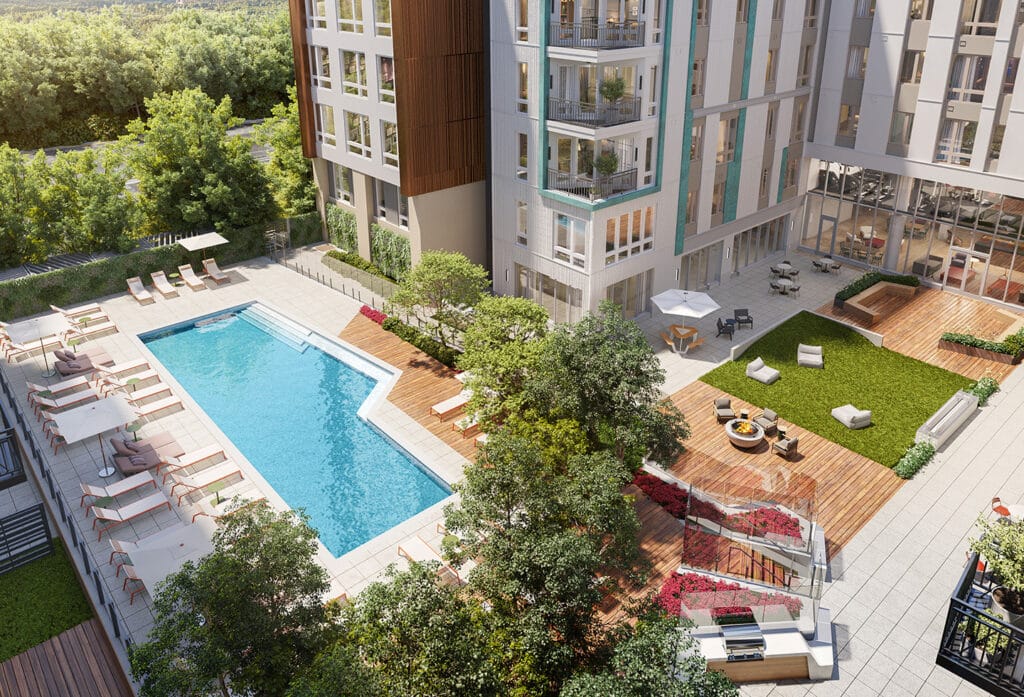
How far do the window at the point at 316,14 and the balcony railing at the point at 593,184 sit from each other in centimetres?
1320

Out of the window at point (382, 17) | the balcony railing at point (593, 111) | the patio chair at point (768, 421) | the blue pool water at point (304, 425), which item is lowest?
the blue pool water at point (304, 425)

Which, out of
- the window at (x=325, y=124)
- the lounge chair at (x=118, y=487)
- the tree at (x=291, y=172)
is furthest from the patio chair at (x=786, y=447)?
the tree at (x=291, y=172)

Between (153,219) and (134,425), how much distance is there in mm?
15406

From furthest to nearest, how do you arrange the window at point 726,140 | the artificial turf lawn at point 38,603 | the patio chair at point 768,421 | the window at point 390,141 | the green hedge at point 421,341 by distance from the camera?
1. the window at point 390,141
2. the window at point 726,140
3. the green hedge at point 421,341
4. the patio chair at point 768,421
5. the artificial turf lawn at point 38,603

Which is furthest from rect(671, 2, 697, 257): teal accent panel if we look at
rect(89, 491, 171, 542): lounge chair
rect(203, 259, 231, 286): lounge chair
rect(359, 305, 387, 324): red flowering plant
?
rect(89, 491, 171, 542): lounge chair

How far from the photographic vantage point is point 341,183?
36812 mm

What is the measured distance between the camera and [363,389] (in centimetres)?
2706

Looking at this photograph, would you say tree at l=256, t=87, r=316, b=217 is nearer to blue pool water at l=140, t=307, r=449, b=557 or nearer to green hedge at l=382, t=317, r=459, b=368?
blue pool water at l=140, t=307, r=449, b=557

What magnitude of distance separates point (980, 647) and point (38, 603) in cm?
1907

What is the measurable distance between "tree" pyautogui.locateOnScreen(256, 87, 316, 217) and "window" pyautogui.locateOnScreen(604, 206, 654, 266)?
57.2 ft

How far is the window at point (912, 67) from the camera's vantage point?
30625 mm

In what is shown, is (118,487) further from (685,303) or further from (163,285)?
(685,303)

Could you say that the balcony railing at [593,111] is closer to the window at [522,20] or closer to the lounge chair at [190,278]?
the window at [522,20]

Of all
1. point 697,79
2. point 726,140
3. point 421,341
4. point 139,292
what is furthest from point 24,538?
point 726,140
